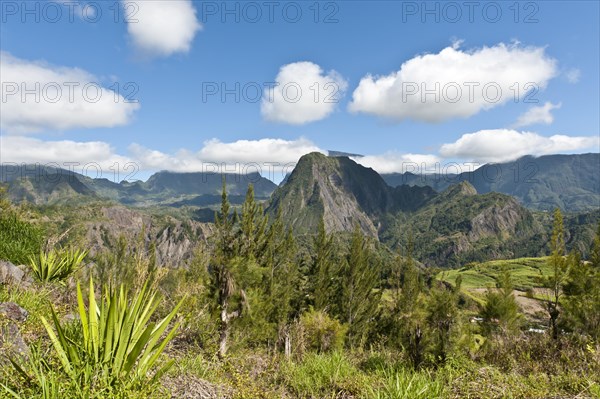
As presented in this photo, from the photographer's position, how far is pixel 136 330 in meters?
3.48

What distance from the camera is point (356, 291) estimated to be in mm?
42062

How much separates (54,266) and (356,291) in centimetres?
3805

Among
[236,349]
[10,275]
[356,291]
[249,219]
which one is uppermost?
[10,275]

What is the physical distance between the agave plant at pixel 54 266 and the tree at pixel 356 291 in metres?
35.8

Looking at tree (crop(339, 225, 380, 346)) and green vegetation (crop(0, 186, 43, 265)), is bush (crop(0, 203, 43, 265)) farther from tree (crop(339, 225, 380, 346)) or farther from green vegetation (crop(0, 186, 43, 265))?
tree (crop(339, 225, 380, 346))

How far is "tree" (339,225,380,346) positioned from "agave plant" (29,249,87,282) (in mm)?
35802

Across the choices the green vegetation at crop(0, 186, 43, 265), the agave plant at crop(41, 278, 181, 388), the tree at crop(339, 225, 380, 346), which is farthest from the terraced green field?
the agave plant at crop(41, 278, 181, 388)

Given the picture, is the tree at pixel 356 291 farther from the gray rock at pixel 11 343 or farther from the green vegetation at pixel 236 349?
the gray rock at pixel 11 343

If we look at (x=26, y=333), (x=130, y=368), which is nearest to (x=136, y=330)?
(x=130, y=368)

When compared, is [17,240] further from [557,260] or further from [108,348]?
[557,260]

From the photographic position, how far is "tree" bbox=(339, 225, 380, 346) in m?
40.8

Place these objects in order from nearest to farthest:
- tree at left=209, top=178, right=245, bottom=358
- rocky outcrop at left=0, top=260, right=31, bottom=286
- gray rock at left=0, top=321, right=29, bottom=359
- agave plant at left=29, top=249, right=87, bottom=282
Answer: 1. gray rock at left=0, top=321, right=29, bottom=359
2. rocky outcrop at left=0, top=260, right=31, bottom=286
3. agave plant at left=29, top=249, right=87, bottom=282
4. tree at left=209, top=178, right=245, bottom=358

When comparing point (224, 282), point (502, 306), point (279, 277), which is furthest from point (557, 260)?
point (279, 277)

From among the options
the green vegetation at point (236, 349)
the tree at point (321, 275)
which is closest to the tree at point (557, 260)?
the green vegetation at point (236, 349)
